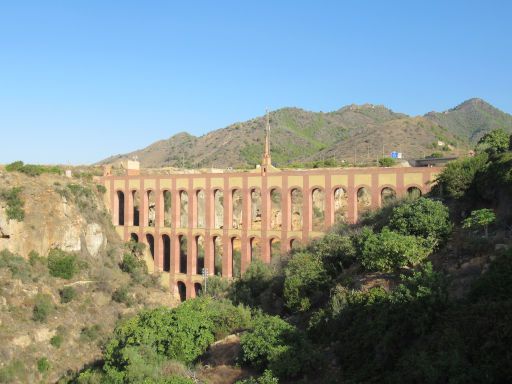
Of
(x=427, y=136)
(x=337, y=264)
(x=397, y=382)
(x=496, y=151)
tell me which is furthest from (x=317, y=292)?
(x=427, y=136)

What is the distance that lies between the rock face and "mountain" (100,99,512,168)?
2677 centimetres

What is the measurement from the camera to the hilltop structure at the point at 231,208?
3531cm

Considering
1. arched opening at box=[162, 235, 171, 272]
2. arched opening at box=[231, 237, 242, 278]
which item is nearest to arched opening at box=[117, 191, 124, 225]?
arched opening at box=[162, 235, 171, 272]

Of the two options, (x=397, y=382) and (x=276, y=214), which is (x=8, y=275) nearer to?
(x=276, y=214)

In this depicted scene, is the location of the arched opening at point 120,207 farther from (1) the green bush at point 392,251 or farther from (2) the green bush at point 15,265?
(1) the green bush at point 392,251

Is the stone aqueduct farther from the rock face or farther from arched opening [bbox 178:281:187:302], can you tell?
the rock face

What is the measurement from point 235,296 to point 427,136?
201 ft

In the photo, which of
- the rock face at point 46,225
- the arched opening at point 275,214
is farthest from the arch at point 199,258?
the rock face at point 46,225

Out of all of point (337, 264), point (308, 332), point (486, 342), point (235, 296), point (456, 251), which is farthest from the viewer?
point (235, 296)

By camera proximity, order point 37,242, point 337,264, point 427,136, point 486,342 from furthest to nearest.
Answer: point 427,136 < point 37,242 < point 337,264 < point 486,342

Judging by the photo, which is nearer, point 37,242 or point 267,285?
point 267,285

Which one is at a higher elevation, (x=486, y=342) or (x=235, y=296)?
(x=486, y=342)

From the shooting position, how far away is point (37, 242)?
3988 centimetres

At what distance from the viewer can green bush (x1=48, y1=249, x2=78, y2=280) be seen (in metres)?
39.0
